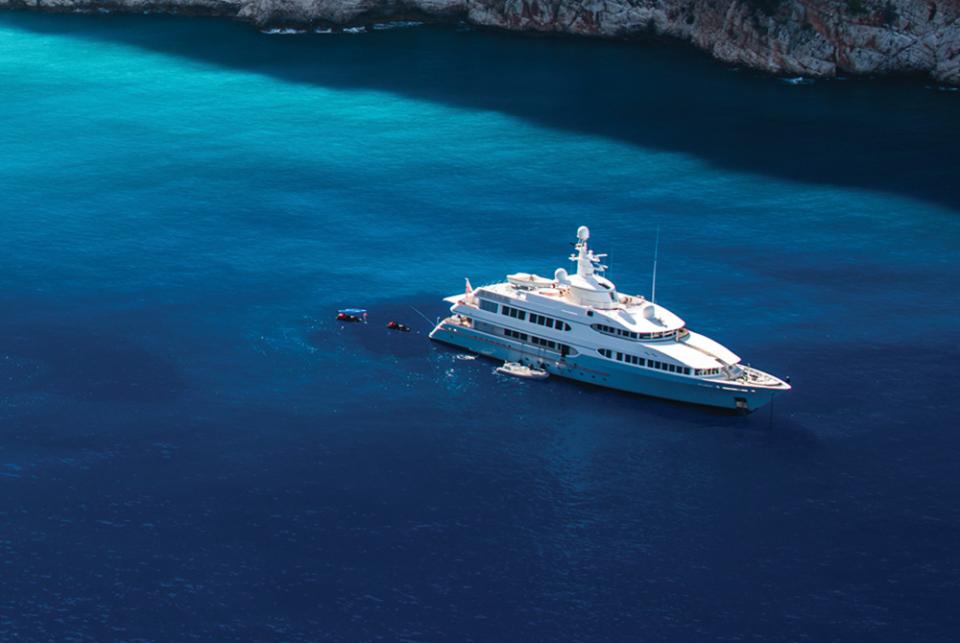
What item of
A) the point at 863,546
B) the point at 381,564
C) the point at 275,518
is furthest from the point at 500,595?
the point at 863,546

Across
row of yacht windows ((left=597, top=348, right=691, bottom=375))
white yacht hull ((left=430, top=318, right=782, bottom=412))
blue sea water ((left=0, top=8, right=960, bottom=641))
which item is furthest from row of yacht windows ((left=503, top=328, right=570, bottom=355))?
row of yacht windows ((left=597, top=348, right=691, bottom=375))

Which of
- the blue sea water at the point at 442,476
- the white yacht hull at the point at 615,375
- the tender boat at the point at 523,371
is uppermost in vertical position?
the white yacht hull at the point at 615,375

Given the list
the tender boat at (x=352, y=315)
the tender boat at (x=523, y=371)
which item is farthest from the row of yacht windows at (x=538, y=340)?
the tender boat at (x=352, y=315)

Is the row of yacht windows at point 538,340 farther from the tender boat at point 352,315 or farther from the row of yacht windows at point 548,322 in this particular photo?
the tender boat at point 352,315

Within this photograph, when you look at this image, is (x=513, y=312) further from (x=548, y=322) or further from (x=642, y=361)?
(x=642, y=361)

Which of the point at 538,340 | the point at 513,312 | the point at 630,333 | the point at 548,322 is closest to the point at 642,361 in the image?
the point at 630,333

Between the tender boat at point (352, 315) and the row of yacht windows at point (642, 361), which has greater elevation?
the row of yacht windows at point (642, 361)

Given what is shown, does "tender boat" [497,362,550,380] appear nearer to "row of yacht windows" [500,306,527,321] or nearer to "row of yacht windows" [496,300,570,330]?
"row of yacht windows" [496,300,570,330]

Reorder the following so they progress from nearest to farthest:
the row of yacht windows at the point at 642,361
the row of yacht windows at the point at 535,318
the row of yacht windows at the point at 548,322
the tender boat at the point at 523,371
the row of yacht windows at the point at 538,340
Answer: the row of yacht windows at the point at 642,361 < the tender boat at the point at 523,371 < the row of yacht windows at the point at 538,340 < the row of yacht windows at the point at 548,322 < the row of yacht windows at the point at 535,318
